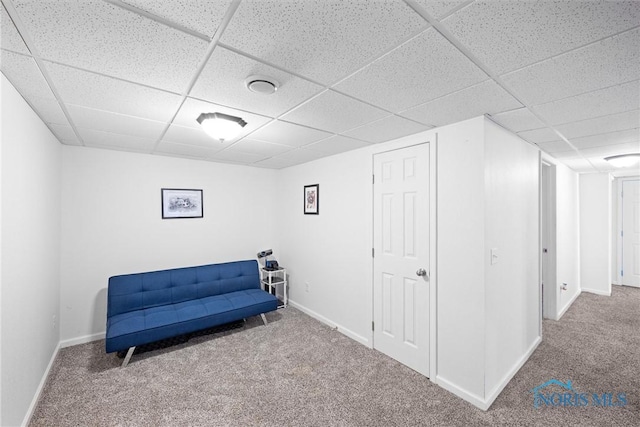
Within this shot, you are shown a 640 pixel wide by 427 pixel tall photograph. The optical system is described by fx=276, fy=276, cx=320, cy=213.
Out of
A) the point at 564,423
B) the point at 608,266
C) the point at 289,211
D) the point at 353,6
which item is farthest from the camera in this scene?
the point at 608,266

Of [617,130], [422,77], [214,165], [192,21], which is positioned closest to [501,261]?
[617,130]

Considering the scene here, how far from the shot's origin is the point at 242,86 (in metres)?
1.66

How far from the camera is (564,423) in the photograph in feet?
6.56

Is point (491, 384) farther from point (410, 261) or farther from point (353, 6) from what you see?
point (353, 6)

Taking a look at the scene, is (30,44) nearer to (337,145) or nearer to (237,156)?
(337,145)

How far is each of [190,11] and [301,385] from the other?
269 centimetres

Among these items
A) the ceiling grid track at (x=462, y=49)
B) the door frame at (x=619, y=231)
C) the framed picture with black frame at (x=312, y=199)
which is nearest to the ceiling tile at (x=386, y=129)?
the ceiling grid track at (x=462, y=49)

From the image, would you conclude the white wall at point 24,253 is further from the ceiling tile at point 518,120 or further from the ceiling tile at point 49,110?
the ceiling tile at point 518,120

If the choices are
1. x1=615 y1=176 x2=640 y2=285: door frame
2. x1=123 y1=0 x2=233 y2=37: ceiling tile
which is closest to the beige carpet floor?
x1=123 y1=0 x2=233 y2=37: ceiling tile

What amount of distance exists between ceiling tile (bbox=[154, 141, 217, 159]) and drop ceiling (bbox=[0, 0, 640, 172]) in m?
0.69

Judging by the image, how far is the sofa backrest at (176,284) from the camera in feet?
10.4

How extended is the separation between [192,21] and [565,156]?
4.42 m

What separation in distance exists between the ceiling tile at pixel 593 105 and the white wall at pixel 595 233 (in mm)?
4173

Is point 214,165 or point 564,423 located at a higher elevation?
point 214,165
